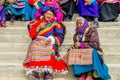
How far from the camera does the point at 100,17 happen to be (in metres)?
7.58

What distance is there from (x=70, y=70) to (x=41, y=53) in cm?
56

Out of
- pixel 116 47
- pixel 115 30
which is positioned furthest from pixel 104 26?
pixel 116 47

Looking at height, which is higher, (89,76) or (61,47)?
(61,47)

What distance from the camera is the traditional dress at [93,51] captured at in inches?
212

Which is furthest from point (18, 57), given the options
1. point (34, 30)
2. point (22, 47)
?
point (34, 30)

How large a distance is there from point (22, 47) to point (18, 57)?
0.35m

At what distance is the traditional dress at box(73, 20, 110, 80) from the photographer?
538 cm

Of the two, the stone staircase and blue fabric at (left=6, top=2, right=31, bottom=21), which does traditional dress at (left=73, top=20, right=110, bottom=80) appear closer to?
the stone staircase

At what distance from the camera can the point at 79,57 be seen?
5508mm

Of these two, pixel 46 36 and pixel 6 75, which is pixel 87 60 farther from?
pixel 6 75

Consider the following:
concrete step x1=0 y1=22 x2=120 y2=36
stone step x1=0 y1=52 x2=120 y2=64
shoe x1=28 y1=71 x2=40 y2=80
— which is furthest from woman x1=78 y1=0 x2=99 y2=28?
shoe x1=28 y1=71 x2=40 y2=80

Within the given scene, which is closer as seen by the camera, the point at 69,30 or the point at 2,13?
the point at 69,30

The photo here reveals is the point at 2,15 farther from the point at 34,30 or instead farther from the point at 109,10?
the point at 109,10

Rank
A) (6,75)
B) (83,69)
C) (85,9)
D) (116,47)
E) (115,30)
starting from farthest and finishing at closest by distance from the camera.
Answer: (85,9)
(115,30)
(116,47)
(6,75)
(83,69)
